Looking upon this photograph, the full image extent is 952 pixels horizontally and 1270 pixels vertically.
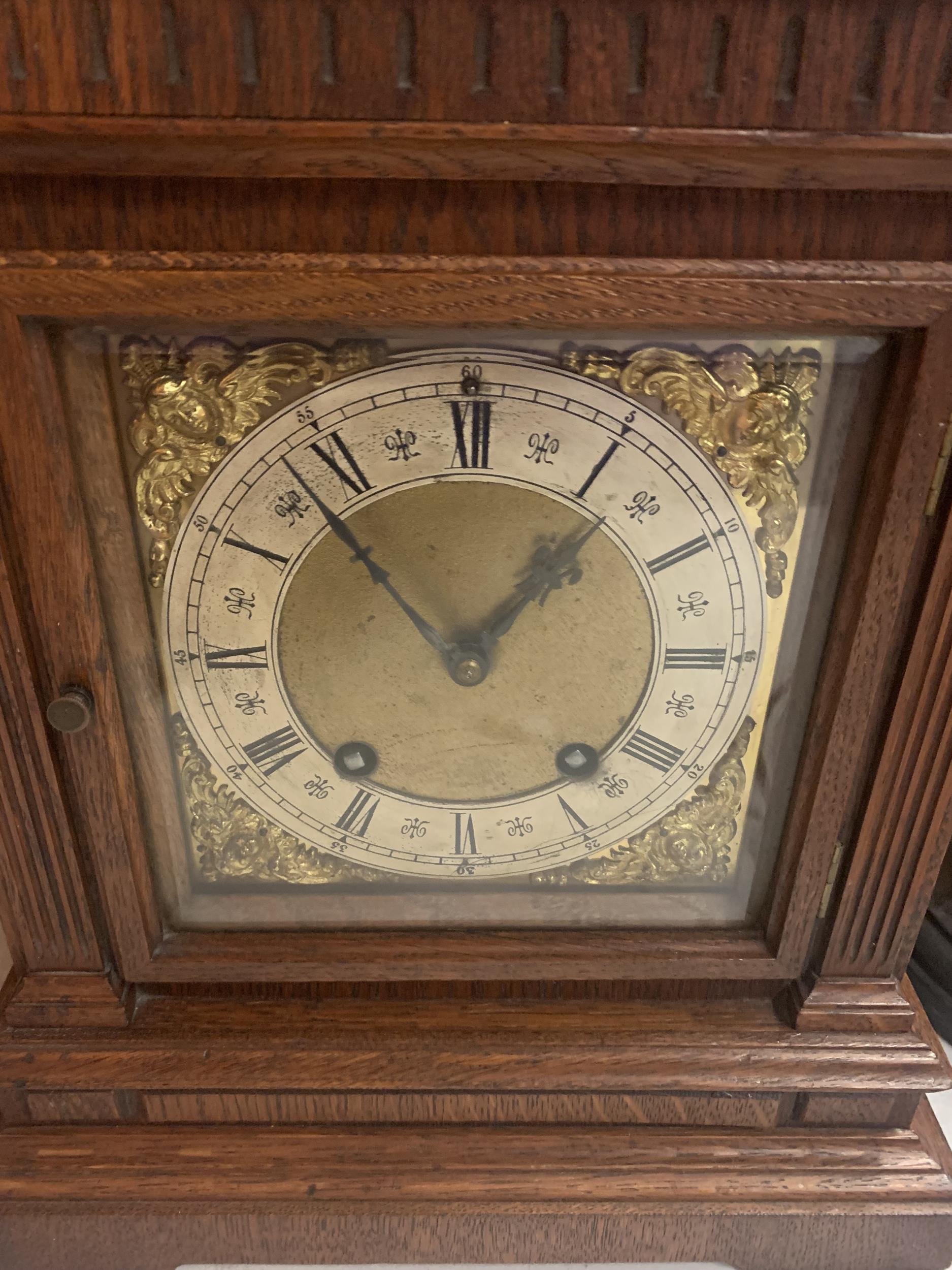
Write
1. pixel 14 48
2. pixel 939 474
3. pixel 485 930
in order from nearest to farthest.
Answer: pixel 14 48 → pixel 939 474 → pixel 485 930

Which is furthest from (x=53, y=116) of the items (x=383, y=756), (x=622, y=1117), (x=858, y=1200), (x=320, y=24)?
(x=858, y=1200)

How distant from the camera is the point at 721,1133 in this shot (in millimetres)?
877

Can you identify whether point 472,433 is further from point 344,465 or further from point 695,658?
point 695,658

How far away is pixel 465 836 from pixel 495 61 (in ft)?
1.79

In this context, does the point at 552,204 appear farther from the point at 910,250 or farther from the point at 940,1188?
the point at 940,1188

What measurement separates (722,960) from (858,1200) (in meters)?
0.25

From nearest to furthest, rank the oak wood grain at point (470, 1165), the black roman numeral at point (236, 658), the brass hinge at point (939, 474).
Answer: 1. the brass hinge at point (939, 474)
2. the black roman numeral at point (236, 658)
3. the oak wood grain at point (470, 1165)

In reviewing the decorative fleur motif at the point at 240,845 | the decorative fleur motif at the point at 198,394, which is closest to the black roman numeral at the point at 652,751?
the decorative fleur motif at the point at 240,845

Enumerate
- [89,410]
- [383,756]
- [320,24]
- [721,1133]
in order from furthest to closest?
1. [721,1133]
2. [383,756]
3. [89,410]
4. [320,24]

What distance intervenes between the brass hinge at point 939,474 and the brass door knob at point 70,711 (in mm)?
581

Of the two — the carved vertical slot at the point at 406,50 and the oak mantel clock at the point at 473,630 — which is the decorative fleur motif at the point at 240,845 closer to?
the oak mantel clock at the point at 473,630

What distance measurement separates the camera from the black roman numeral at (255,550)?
69 cm

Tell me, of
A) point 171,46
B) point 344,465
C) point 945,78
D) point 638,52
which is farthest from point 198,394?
point 945,78

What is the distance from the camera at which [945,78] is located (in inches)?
20.2
